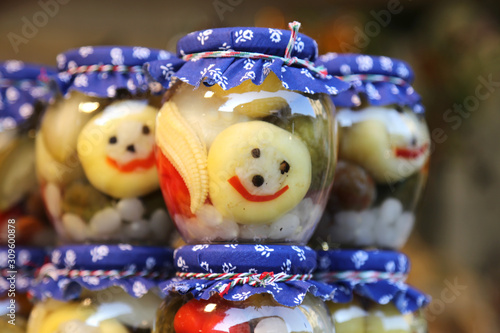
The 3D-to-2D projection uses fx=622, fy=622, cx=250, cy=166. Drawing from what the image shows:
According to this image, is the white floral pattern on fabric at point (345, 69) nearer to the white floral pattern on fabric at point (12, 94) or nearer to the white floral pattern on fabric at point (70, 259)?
the white floral pattern on fabric at point (70, 259)


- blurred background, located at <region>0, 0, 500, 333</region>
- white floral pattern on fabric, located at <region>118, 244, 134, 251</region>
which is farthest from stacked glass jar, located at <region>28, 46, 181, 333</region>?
blurred background, located at <region>0, 0, 500, 333</region>

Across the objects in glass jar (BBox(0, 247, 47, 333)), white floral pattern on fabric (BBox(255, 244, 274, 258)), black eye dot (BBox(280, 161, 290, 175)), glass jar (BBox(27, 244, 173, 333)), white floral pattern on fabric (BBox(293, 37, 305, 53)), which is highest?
white floral pattern on fabric (BBox(293, 37, 305, 53))

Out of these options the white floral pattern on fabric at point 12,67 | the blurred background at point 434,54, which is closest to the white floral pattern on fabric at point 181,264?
the white floral pattern on fabric at point 12,67

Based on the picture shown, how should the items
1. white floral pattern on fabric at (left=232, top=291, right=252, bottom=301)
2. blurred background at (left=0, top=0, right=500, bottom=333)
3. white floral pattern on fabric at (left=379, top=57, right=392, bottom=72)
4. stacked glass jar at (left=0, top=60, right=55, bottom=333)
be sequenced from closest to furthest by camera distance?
white floral pattern on fabric at (left=232, top=291, right=252, bottom=301) < white floral pattern on fabric at (left=379, top=57, right=392, bottom=72) < stacked glass jar at (left=0, top=60, right=55, bottom=333) < blurred background at (left=0, top=0, right=500, bottom=333)

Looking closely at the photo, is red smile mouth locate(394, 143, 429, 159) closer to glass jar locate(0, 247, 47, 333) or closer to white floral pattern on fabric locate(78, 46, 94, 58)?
white floral pattern on fabric locate(78, 46, 94, 58)

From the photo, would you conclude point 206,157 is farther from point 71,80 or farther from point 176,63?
point 71,80

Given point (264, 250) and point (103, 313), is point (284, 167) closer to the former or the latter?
point (264, 250)
